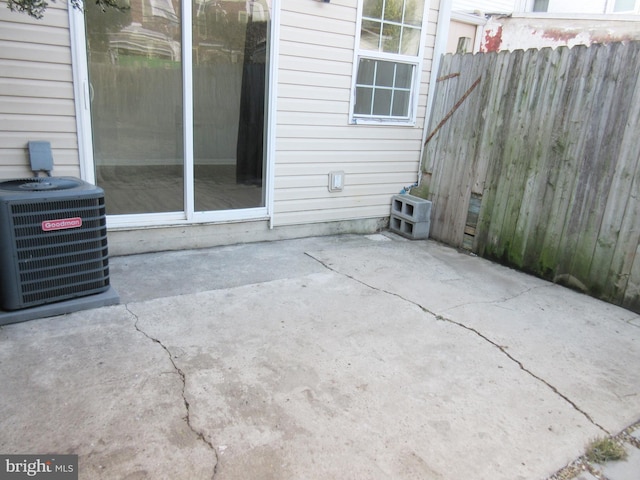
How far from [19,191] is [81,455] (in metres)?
1.67

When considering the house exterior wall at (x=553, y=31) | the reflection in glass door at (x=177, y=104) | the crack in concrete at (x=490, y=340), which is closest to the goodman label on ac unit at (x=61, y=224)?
the reflection in glass door at (x=177, y=104)

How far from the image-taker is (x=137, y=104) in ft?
13.0

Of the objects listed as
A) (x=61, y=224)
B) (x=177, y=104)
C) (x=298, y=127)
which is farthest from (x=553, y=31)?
(x=61, y=224)

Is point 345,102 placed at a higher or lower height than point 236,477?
higher

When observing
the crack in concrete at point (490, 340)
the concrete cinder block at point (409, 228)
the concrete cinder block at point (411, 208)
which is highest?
the concrete cinder block at point (411, 208)

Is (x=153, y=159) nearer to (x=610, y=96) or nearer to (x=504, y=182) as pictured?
(x=504, y=182)

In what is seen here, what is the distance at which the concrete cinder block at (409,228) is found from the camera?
5062mm

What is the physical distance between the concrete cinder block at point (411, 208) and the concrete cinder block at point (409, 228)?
0.13ft

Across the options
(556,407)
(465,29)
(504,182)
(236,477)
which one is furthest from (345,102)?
(465,29)

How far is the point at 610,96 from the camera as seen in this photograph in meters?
3.51

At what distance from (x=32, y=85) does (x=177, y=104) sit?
1112 millimetres

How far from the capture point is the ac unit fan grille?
2625 millimetres

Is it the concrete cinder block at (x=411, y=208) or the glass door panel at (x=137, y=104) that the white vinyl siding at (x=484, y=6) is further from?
the glass door panel at (x=137, y=104)

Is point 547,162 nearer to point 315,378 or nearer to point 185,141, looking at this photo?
point 315,378
